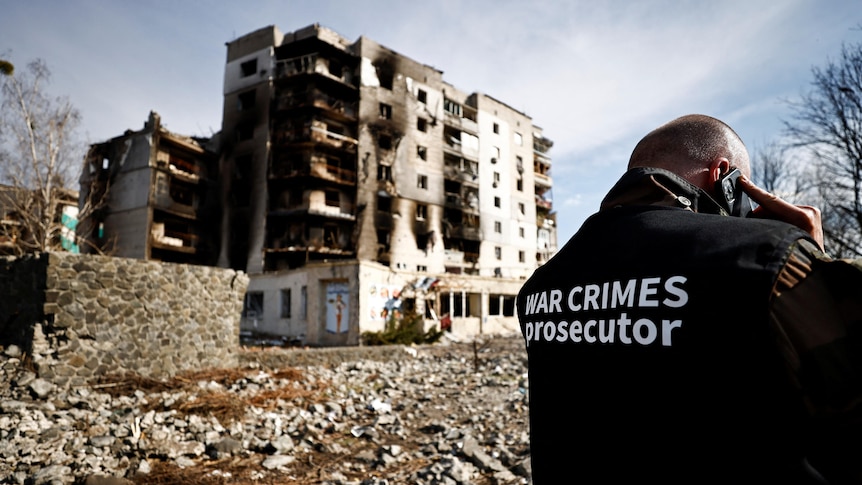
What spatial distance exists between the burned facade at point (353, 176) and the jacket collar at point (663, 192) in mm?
24783

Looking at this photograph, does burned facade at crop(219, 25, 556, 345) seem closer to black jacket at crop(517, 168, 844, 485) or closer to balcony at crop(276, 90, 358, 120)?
balcony at crop(276, 90, 358, 120)

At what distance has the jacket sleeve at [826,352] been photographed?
36.2 inches

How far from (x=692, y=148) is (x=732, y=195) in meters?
0.20

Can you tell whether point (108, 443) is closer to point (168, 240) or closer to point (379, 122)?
point (168, 240)

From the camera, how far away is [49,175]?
62.1 ft

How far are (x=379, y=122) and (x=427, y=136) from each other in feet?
15.3

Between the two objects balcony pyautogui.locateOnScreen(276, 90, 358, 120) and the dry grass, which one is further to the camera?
balcony pyautogui.locateOnScreen(276, 90, 358, 120)

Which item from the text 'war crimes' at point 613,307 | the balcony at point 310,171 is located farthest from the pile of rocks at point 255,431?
the balcony at point 310,171

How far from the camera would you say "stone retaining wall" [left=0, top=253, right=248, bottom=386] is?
8641 mm

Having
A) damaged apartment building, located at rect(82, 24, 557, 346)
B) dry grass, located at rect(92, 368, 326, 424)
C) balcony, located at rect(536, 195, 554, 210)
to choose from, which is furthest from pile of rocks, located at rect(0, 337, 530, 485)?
balcony, located at rect(536, 195, 554, 210)

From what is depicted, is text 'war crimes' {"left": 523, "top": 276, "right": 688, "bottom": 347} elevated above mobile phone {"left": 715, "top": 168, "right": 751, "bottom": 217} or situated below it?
below

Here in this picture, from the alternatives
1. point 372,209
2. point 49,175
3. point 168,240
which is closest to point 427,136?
point 372,209

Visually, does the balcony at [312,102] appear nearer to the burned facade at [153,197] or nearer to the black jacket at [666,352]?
the burned facade at [153,197]

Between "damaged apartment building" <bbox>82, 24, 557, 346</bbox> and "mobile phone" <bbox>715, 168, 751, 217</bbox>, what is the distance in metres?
25.4
